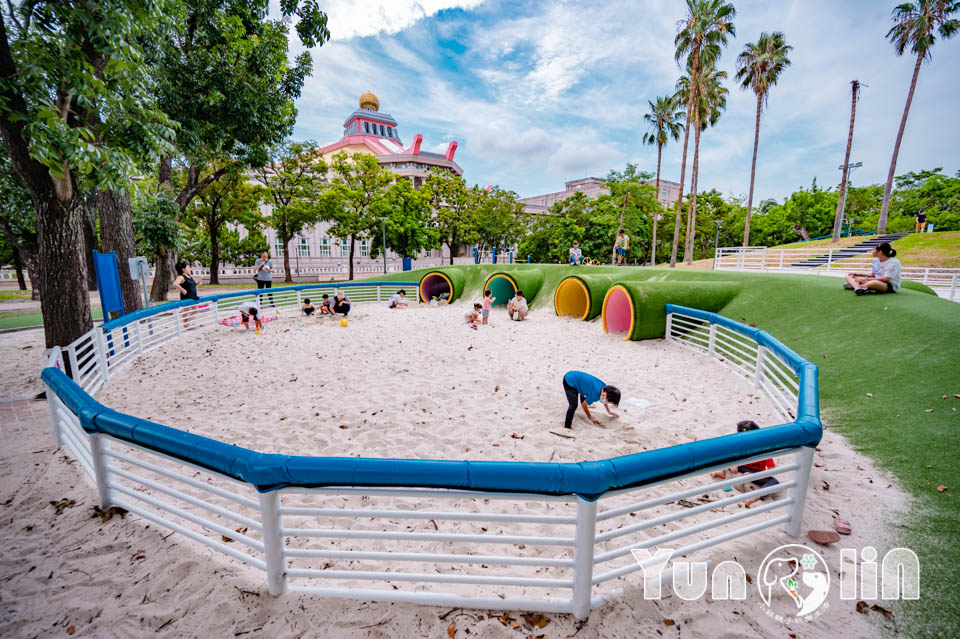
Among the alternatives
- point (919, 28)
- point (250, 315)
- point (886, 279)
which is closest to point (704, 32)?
point (919, 28)

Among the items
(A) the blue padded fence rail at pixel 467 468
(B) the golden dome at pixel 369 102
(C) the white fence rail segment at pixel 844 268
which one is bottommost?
(A) the blue padded fence rail at pixel 467 468

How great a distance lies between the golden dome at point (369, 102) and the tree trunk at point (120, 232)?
60.8 metres

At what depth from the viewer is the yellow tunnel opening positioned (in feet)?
48.8

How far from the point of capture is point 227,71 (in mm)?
10812

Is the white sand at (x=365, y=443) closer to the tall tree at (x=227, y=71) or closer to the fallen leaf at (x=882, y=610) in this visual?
the fallen leaf at (x=882, y=610)

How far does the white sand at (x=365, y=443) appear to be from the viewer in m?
2.36

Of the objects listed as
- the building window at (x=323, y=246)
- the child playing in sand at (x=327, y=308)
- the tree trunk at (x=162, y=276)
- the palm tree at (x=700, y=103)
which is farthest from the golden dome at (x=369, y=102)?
the child playing in sand at (x=327, y=308)

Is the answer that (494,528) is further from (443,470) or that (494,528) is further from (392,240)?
(392,240)

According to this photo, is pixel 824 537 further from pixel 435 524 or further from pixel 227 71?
pixel 227 71

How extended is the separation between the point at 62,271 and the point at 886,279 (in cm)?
1620

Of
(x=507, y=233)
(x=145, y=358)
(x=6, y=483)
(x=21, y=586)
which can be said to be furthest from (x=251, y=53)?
(x=507, y=233)

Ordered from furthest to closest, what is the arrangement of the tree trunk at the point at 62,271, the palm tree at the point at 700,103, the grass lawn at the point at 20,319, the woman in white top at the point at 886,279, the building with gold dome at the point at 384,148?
the building with gold dome at the point at 384,148, the palm tree at the point at 700,103, the grass lawn at the point at 20,319, the woman in white top at the point at 886,279, the tree trunk at the point at 62,271

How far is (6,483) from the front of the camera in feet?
12.6

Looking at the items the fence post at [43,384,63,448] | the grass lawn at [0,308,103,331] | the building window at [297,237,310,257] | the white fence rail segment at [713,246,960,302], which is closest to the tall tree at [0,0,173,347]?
the fence post at [43,384,63,448]
